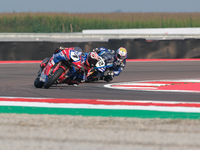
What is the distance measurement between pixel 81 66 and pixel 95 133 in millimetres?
5048

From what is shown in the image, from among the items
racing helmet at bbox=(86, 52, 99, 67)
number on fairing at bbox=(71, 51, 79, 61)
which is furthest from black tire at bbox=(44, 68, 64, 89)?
racing helmet at bbox=(86, 52, 99, 67)

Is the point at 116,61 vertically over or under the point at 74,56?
under

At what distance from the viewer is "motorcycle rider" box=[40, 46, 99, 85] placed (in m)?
9.70

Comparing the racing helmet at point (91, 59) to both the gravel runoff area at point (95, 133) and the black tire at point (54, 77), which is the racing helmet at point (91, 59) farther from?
the gravel runoff area at point (95, 133)

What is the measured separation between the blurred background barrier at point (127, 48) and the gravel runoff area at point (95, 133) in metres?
14.2

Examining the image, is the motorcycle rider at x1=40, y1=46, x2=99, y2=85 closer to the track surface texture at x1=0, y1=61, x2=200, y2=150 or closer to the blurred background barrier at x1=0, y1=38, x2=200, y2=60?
the track surface texture at x1=0, y1=61, x2=200, y2=150

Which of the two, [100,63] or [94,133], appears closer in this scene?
[94,133]

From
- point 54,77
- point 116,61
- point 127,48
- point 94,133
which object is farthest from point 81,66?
point 127,48

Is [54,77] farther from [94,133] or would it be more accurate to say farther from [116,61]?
[94,133]

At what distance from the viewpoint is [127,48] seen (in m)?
20.9

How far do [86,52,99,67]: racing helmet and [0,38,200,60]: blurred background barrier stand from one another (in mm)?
10131

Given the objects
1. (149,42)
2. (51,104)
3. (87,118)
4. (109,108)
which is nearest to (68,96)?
(51,104)

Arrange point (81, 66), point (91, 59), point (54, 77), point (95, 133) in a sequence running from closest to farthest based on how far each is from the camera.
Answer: point (95, 133) < point (54, 77) < point (81, 66) < point (91, 59)

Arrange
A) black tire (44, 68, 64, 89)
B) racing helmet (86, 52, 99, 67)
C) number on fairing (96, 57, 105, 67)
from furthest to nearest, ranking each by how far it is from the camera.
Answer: number on fairing (96, 57, 105, 67) < racing helmet (86, 52, 99, 67) < black tire (44, 68, 64, 89)
